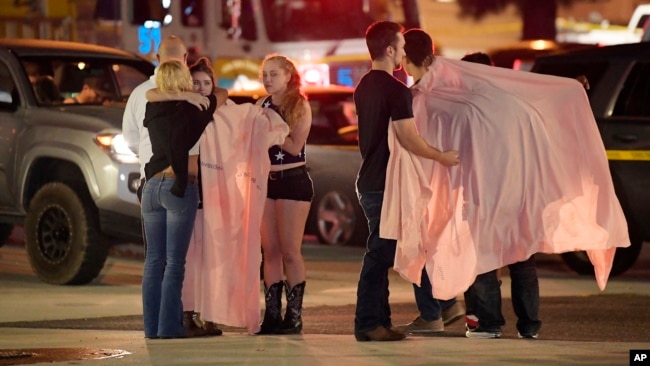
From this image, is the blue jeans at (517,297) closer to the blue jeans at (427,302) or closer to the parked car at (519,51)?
the blue jeans at (427,302)

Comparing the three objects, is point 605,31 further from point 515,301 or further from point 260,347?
point 260,347

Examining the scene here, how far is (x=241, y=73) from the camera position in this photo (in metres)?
22.4

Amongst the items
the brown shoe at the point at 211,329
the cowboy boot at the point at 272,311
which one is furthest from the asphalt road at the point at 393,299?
the brown shoe at the point at 211,329

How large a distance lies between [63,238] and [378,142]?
15.6ft

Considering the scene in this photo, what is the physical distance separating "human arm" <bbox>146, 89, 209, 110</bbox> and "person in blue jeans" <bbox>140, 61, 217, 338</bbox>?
0.08 ft

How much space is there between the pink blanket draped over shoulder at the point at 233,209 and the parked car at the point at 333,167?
553 centimetres

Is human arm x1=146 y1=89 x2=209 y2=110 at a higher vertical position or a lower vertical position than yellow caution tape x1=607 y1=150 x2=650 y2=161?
higher

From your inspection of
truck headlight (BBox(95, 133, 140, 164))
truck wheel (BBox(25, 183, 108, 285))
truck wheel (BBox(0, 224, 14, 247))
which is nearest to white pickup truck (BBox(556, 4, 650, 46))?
truck wheel (BBox(0, 224, 14, 247))

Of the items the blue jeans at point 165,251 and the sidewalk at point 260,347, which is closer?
the sidewalk at point 260,347

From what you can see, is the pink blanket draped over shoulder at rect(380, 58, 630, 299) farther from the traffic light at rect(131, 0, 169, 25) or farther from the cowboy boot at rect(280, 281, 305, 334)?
the traffic light at rect(131, 0, 169, 25)

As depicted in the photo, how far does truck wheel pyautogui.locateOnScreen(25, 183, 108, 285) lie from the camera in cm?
1351

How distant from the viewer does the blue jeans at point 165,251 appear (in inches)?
390

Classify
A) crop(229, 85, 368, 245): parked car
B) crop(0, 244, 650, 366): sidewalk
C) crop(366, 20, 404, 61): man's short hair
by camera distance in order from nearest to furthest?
crop(0, 244, 650, 366): sidewalk → crop(366, 20, 404, 61): man's short hair → crop(229, 85, 368, 245): parked car

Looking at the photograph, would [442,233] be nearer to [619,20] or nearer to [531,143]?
[531,143]
